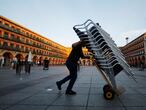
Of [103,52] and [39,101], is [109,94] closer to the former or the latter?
[103,52]

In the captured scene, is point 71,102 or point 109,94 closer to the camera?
point 71,102

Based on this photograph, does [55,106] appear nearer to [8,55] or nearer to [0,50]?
[0,50]

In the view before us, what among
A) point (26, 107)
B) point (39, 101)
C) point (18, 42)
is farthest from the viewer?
point (18, 42)

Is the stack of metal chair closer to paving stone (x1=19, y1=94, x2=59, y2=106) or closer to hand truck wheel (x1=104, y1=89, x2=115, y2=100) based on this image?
hand truck wheel (x1=104, y1=89, x2=115, y2=100)

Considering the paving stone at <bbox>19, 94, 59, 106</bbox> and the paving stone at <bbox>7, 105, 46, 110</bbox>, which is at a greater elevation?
the paving stone at <bbox>19, 94, 59, 106</bbox>

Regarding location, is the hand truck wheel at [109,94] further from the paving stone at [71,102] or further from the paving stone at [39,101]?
the paving stone at [39,101]

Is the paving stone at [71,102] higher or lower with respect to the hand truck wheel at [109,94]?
lower

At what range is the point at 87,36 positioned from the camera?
5125 mm

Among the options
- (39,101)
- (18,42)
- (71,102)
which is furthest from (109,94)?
(18,42)

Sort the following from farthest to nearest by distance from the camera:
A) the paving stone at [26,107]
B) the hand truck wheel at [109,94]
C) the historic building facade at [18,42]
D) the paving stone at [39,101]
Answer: the historic building facade at [18,42]
the hand truck wheel at [109,94]
the paving stone at [39,101]
the paving stone at [26,107]

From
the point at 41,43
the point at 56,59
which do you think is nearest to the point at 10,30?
the point at 41,43

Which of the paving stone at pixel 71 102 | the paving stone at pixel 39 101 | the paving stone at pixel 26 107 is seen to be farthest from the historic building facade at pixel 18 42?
the paving stone at pixel 26 107

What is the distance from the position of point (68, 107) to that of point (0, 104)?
162cm

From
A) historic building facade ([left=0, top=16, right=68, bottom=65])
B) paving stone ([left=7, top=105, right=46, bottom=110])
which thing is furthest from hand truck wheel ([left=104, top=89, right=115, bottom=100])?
historic building facade ([left=0, top=16, right=68, bottom=65])
